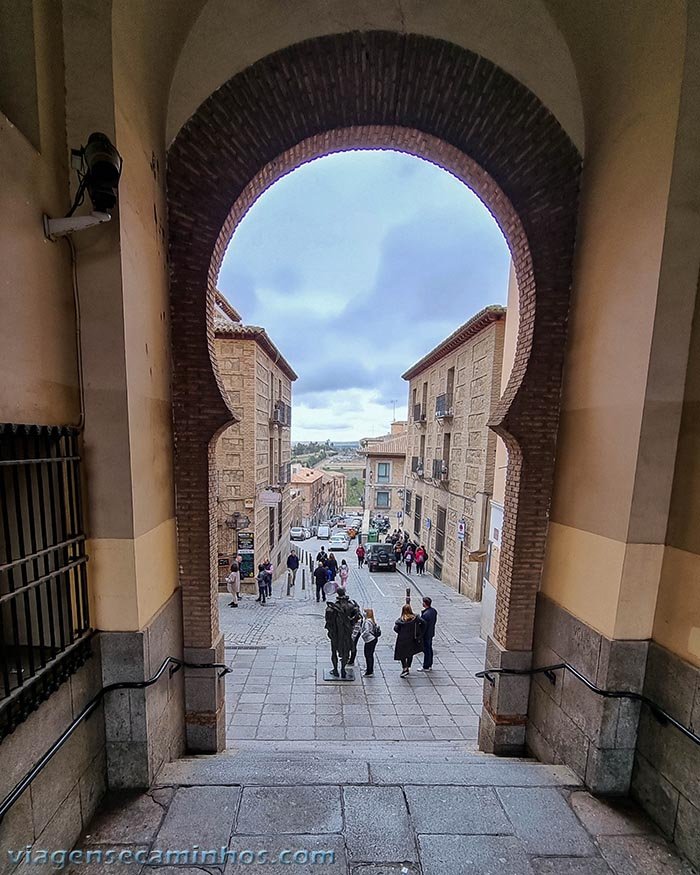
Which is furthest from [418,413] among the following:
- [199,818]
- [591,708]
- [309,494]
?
[309,494]

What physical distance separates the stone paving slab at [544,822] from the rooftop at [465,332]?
1154 centimetres

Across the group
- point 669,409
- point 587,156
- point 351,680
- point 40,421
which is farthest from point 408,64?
point 351,680

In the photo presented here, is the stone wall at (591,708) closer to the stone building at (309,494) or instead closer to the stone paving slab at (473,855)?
the stone paving slab at (473,855)

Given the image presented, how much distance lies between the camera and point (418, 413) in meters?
20.8

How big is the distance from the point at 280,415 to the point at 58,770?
16.5 metres

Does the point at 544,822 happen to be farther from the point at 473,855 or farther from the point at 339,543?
the point at 339,543

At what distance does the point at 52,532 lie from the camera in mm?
2693

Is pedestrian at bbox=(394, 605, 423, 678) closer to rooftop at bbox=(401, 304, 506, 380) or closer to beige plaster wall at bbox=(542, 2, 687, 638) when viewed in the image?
beige plaster wall at bbox=(542, 2, 687, 638)

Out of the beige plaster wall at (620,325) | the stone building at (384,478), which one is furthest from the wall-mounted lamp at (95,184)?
the stone building at (384,478)

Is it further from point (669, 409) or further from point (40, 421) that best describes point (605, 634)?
point (40, 421)

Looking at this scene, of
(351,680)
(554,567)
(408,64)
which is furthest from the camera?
(351,680)

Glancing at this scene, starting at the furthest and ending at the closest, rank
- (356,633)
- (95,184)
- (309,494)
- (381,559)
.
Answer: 1. (309,494)
2. (381,559)
3. (356,633)
4. (95,184)

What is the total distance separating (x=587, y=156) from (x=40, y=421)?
213 inches

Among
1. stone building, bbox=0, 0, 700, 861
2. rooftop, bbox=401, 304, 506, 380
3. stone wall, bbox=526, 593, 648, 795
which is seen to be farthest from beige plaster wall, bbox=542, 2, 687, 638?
rooftop, bbox=401, 304, 506, 380
